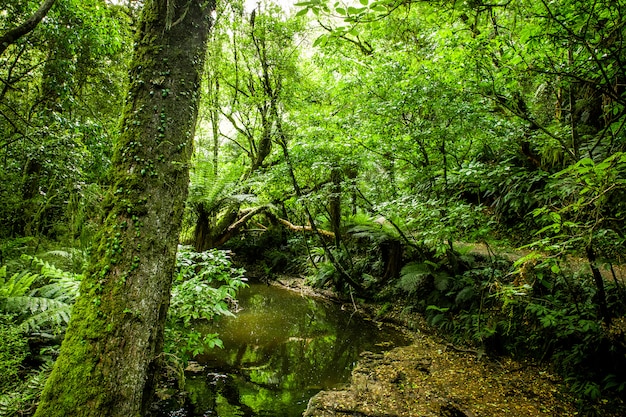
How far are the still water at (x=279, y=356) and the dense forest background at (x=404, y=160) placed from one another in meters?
0.61

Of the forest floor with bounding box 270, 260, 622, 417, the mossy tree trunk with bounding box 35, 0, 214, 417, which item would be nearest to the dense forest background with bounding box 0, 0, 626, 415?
the mossy tree trunk with bounding box 35, 0, 214, 417

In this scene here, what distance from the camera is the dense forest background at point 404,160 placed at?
2450 millimetres

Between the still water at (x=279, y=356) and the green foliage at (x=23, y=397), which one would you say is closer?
the green foliage at (x=23, y=397)

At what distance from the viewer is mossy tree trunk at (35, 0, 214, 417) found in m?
1.92

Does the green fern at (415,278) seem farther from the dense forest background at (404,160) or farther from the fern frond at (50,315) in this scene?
the fern frond at (50,315)

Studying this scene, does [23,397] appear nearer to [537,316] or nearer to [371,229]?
[537,316]

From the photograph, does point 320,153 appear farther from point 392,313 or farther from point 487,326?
point 487,326

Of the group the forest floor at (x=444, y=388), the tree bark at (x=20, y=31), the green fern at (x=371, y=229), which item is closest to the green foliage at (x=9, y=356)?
the tree bark at (x=20, y=31)

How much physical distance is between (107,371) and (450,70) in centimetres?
543

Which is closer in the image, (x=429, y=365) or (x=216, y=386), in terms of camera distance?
(x=216, y=386)

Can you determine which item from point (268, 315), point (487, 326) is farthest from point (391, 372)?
point (268, 315)

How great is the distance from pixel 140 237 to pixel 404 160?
5003 millimetres

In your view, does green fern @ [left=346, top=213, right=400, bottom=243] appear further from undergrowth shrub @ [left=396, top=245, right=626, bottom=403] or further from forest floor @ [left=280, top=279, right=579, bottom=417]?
forest floor @ [left=280, top=279, right=579, bottom=417]

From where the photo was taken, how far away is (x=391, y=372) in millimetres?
4238
